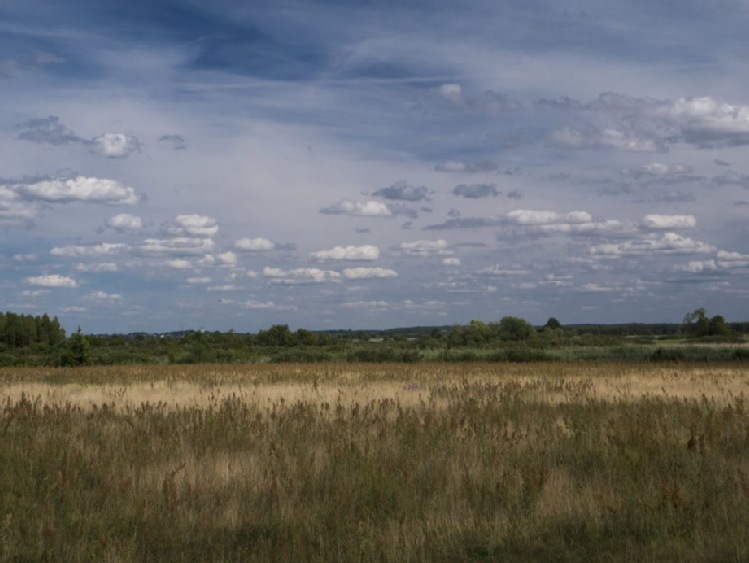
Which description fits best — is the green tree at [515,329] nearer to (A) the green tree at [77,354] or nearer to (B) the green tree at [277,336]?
(B) the green tree at [277,336]

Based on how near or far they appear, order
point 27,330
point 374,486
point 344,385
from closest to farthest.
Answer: point 374,486 < point 344,385 < point 27,330

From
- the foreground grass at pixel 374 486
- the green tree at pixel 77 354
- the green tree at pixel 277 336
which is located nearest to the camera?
the foreground grass at pixel 374 486

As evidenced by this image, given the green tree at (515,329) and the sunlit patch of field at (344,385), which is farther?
the green tree at (515,329)

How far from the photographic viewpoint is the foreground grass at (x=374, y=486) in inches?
273

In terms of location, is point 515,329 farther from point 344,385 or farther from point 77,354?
point 344,385

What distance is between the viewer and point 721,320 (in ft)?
290

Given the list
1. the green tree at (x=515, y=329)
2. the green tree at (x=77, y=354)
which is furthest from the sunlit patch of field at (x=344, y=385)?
the green tree at (x=515, y=329)

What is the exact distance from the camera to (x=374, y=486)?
8555mm

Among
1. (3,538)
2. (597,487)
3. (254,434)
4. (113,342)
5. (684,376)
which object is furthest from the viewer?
(113,342)

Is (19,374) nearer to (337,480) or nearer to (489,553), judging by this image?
(337,480)

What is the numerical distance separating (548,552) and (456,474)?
2.19m

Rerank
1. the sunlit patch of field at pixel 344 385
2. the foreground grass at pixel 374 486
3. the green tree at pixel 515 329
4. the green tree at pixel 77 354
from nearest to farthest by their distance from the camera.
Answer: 1. the foreground grass at pixel 374 486
2. the sunlit patch of field at pixel 344 385
3. the green tree at pixel 77 354
4. the green tree at pixel 515 329

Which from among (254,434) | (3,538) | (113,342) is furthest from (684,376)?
(113,342)

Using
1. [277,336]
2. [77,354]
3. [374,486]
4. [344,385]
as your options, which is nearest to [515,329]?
[277,336]
